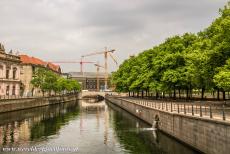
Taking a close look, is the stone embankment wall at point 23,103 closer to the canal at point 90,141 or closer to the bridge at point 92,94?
the canal at point 90,141

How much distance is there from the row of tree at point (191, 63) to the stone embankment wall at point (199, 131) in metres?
6.39

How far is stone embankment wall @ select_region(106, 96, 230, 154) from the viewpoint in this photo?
921 inches

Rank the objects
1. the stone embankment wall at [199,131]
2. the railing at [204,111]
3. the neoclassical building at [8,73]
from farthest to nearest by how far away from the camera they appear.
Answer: the neoclassical building at [8,73], the railing at [204,111], the stone embankment wall at [199,131]

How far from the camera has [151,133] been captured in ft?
136

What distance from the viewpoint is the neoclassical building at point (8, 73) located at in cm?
8794

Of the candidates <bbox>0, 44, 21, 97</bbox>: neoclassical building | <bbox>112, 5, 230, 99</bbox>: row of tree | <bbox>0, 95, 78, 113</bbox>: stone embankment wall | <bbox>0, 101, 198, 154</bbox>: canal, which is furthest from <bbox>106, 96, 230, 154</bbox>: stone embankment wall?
<bbox>0, 44, 21, 97</bbox>: neoclassical building

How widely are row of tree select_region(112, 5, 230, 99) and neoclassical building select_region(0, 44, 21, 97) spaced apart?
121 ft

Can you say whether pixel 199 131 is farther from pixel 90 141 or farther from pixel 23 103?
pixel 23 103

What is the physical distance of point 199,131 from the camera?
91.7 ft

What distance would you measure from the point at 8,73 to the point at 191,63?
62.4 m

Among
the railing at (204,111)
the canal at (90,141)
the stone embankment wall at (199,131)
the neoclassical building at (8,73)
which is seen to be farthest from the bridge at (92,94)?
the railing at (204,111)

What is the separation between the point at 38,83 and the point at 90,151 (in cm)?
7971

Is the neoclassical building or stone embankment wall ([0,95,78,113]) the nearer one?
stone embankment wall ([0,95,78,113])

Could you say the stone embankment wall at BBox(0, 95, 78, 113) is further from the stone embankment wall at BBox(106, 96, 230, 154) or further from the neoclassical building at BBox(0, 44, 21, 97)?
the stone embankment wall at BBox(106, 96, 230, 154)
